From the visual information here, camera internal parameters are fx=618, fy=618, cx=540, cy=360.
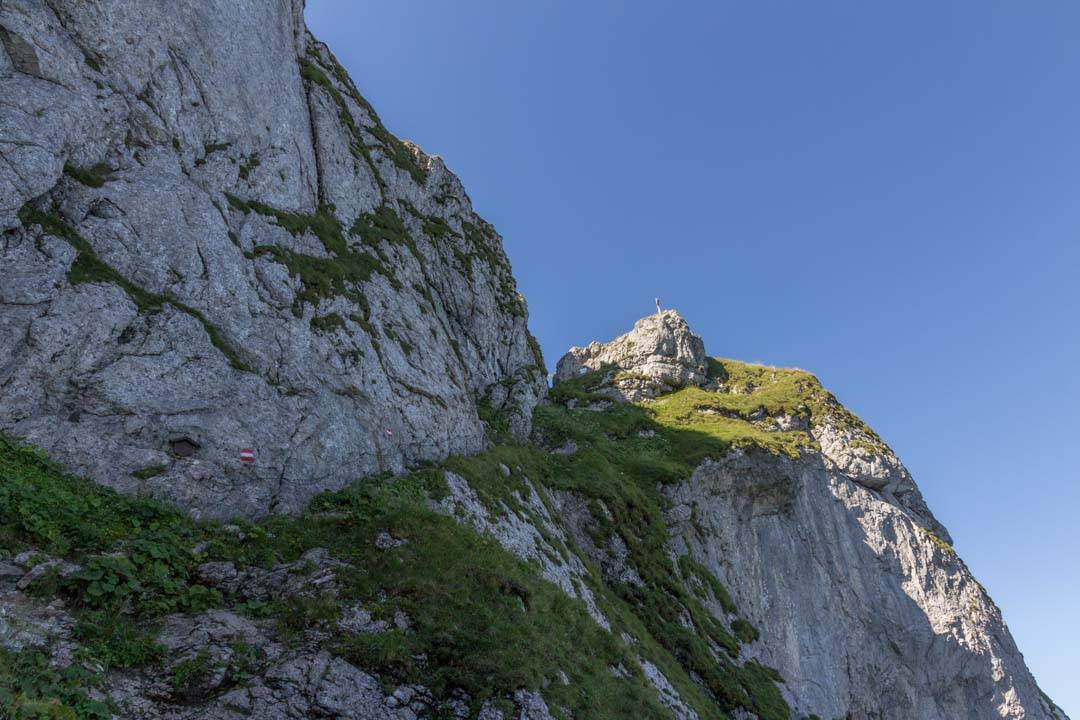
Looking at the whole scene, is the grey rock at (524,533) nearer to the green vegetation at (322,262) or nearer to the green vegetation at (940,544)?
the green vegetation at (322,262)

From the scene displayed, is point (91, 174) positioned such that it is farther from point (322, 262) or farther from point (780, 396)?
point (780, 396)

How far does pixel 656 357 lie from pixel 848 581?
2689 cm

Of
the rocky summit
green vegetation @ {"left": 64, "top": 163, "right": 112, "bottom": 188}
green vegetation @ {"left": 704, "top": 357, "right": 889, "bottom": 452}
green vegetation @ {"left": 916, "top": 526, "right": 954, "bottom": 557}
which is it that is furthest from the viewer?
green vegetation @ {"left": 704, "top": 357, "right": 889, "bottom": 452}

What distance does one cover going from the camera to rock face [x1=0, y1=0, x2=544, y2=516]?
17.3 meters

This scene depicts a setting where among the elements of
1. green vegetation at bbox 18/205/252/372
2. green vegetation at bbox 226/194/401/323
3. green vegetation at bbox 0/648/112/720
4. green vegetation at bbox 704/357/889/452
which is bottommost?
green vegetation at bbox 0/648/112/720

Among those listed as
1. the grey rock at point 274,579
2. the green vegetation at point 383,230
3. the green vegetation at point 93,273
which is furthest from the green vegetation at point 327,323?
the grey rock at point 274,579

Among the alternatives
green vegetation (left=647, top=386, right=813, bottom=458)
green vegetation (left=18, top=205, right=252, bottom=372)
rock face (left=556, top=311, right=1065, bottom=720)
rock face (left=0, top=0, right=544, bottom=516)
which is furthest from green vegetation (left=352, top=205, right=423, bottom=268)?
green vegetation (left=647, top=386, right=813, bottom=458)

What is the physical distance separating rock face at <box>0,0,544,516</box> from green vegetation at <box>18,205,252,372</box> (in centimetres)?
6

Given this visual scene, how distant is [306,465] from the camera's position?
67.3 feet

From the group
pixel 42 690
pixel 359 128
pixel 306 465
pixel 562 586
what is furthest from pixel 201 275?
pixel 359 128

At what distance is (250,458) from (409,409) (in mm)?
7913

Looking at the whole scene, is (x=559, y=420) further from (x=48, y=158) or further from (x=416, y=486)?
(x=48, y=158)

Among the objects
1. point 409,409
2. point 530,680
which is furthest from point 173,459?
point 530,680

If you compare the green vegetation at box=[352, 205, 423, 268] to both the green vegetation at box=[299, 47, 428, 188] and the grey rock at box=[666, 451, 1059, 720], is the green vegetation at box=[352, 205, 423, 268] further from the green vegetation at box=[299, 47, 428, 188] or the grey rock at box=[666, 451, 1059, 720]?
the grey rock at box=[666, 451, 1059, 720]
